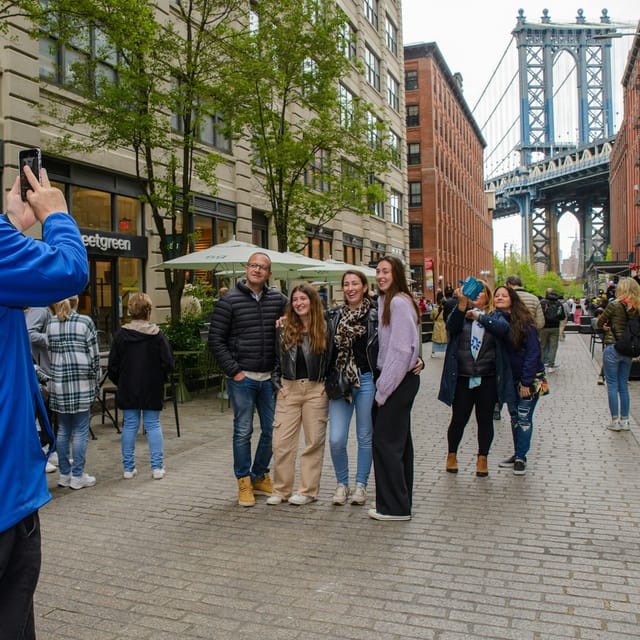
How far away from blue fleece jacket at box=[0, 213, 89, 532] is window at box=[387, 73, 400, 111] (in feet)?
140

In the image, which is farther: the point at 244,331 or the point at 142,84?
the point at 142,84

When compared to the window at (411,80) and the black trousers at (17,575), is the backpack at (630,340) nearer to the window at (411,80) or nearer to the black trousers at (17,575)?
the black trousers at (17,575)

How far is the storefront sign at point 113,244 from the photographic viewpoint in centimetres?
1544

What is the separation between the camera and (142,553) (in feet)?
15.5

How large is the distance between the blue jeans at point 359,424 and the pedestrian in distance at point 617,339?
4.41 m

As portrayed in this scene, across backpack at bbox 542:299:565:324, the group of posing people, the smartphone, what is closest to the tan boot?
the group of posing people

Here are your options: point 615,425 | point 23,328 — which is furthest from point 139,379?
point 615,425

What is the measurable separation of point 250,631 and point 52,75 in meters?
14.0


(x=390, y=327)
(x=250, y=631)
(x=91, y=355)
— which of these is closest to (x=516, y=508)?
(x=390, y=327)

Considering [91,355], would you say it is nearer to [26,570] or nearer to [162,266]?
[26,570]

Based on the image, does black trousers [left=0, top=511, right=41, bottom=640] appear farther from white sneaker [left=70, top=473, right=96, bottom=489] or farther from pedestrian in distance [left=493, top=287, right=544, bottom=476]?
pedestrian in distance [left=493, top=287, right=544, bottom=476]

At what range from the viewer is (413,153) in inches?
2447

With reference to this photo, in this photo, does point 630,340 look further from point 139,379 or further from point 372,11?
point 372,11

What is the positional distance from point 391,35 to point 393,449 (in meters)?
42.7
